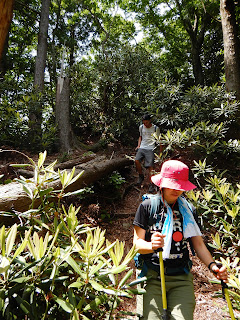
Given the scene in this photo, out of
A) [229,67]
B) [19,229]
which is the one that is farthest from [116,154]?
[19,229]

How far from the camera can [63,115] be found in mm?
7148

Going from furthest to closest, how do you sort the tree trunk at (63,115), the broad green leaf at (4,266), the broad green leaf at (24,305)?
the tree trunk at (63,115), the broad green leaf at (24,305), the broad green leaf at (4,266)

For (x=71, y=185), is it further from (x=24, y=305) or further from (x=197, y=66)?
(x=197, y=66)

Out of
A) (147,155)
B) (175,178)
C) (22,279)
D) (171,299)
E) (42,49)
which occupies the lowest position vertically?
(171,299)

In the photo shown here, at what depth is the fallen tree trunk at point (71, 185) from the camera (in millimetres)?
2607

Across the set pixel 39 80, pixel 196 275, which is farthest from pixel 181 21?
pixel 196 275

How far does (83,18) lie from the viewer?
1244 cm


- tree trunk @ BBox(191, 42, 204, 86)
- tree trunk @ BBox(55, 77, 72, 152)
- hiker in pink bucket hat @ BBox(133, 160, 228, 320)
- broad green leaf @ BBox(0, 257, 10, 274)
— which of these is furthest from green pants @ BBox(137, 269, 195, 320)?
tree trunk @ BBox(191, 42, 204, 86)

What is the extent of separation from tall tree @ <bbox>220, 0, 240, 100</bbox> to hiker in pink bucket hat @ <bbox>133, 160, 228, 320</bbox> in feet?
16.1

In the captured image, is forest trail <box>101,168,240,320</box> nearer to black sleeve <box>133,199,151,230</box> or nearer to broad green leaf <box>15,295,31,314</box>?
black sleeve <box>133,199,151,230</box>

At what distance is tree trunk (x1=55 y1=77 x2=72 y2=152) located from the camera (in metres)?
6.81

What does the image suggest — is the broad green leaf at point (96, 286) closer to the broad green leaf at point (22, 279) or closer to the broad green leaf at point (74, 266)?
the broad green leaf at point (74, 266)

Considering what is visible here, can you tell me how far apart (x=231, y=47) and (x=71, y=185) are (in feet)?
17.9

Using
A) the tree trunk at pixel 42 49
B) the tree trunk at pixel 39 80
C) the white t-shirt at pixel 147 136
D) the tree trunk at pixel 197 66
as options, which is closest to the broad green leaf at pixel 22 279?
the white t-shirt at pixel 147 136
